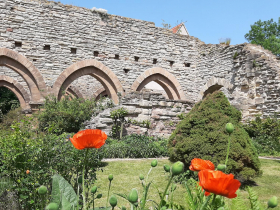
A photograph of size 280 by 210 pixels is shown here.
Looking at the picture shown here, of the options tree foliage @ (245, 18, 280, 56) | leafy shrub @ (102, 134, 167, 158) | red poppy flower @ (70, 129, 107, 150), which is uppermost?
tree foliage @ (245, 18, 280, 56)

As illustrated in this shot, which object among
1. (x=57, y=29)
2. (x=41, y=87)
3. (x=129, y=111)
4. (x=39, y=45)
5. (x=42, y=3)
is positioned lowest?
(x=129, y=111)

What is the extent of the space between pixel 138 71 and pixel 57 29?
4.17m

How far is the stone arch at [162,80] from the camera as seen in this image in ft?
41.3

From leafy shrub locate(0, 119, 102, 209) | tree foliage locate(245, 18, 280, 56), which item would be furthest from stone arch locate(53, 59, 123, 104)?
tree foliage locate(245, 18, 280, 56)

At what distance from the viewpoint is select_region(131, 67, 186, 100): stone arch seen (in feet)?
41.3

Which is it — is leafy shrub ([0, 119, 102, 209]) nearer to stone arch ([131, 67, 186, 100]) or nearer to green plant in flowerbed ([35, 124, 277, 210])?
green plant in flowerbed ([35, 124, 277, 210])

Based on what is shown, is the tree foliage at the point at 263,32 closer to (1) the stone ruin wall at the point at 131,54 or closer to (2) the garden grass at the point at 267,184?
(1) the stone ruin wall at the point at 131,54

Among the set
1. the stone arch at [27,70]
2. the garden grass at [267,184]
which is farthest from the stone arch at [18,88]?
the garden grass at [267,184]

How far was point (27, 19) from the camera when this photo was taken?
1072 cm

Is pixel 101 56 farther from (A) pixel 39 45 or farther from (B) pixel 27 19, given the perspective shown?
(B) pixel 27 19

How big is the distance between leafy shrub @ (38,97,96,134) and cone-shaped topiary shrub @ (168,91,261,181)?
17.4 feet

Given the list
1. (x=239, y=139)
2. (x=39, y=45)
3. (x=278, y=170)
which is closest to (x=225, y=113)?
(x=239, y=139)

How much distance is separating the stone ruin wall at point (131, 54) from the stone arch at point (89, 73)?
0.21ft

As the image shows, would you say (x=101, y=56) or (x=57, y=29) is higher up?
(x=57, y=29)
